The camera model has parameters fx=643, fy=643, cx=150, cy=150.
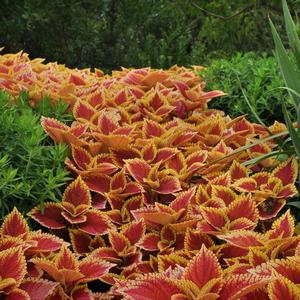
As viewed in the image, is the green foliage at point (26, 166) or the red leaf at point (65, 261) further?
the green foliage at point (26, 166)

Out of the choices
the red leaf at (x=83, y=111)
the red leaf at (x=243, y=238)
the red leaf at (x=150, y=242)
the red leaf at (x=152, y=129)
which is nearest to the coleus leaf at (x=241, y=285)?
the red leaf at (x=243, y=238)

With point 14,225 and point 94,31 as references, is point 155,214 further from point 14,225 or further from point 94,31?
point 94,31

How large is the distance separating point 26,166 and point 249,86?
5.37 feet

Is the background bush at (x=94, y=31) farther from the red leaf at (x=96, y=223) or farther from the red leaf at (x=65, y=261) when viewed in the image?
the red leaf at (x=65, y=261)

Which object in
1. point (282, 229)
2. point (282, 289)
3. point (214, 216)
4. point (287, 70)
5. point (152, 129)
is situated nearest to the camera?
point (282, 289)

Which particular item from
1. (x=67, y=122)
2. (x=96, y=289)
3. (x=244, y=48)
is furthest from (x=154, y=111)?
(x=244, y=48)

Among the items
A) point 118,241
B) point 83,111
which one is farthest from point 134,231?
point 83,111

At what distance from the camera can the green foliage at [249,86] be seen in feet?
11.4

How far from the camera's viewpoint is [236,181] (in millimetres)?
2475

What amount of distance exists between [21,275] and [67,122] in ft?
4.17

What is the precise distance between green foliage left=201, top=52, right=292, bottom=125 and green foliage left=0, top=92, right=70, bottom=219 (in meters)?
1.23

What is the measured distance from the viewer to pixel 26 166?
2332 mm

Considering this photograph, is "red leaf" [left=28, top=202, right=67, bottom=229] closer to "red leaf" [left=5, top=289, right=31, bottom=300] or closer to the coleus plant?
the coleus plant

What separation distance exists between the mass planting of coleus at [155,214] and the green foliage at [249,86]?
23cm
